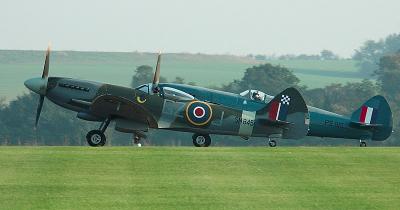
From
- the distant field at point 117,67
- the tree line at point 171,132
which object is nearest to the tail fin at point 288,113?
the tree line at point 171,132

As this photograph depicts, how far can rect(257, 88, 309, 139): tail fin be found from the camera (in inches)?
1103

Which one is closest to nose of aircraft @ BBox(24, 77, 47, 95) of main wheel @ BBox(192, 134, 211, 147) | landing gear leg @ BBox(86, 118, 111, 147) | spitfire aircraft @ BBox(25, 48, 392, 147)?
spitfire aircraft @ BBox(25, 48, 392, 147)

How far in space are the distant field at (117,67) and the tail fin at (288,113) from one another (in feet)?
182

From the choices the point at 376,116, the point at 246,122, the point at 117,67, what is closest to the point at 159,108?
the point at 246,122

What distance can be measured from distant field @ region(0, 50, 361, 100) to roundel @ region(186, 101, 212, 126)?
55765mm

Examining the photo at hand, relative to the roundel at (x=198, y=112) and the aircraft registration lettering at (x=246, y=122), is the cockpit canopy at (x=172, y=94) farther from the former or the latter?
the aircraft registration lettering at (x=246, y=122)

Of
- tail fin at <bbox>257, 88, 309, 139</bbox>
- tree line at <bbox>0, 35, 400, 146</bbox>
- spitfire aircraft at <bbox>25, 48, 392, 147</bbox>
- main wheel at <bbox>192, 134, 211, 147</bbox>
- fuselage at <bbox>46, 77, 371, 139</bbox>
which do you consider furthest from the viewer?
tree line at <bbox>0, 35, 400, 146</bbox>

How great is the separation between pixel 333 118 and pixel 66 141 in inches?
1561

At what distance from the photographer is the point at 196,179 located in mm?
18641

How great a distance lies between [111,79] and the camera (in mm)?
88125

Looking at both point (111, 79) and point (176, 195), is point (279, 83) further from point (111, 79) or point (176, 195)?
point (176, 195)

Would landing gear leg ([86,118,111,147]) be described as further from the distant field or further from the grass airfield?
the distant field

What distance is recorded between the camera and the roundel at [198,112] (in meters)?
27.5

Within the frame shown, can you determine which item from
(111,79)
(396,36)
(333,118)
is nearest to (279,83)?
(111,79)
